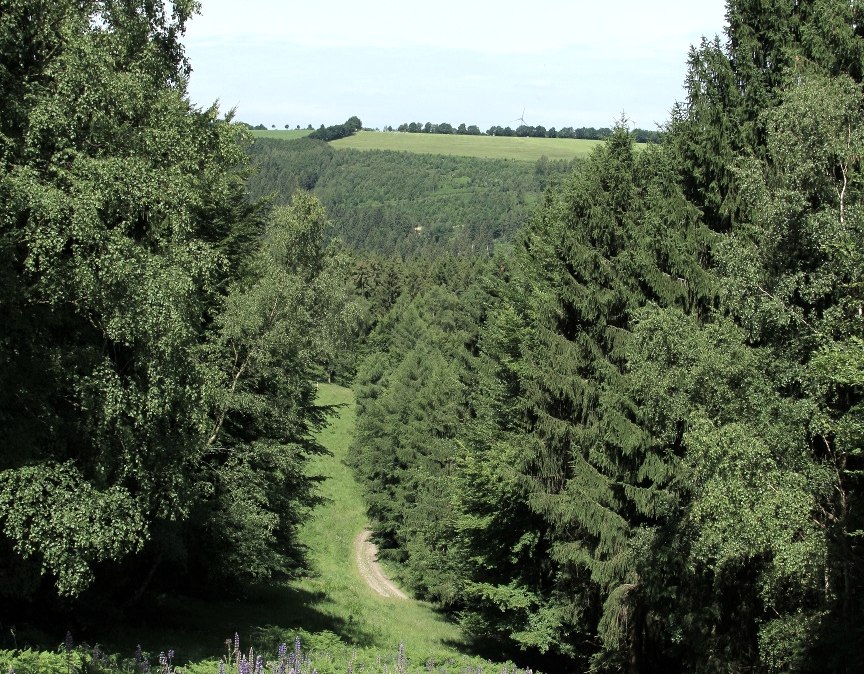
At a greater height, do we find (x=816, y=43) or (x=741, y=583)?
(x=816, y=43)

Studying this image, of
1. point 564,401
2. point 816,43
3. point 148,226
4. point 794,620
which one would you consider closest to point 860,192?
point 816,43

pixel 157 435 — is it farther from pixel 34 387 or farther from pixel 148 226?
pixel 148 226

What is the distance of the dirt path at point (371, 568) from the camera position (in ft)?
140

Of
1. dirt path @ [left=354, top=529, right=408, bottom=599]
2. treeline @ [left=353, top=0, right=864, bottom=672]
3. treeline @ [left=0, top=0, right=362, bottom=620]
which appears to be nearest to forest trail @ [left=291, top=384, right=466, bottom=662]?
dirt path @ [left=354, top=529, right=408, bottom=599]

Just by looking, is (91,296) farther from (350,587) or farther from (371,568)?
(371,568)

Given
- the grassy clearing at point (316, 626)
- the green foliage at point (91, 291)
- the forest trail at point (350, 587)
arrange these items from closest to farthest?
1. the green foliage at point (91, 291)
2. the grassy clearing at point (316, 626)
3. the forest trail at point (350, 587)

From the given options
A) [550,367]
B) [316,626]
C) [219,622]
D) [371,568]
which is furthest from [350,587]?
[550,367]

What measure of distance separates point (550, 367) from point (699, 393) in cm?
714

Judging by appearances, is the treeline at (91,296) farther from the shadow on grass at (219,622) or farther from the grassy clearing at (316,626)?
the grassy clearing at (316,626)

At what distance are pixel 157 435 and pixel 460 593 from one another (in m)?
21.2

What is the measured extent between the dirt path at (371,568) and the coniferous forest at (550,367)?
12636 millimetres

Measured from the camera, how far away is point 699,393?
17.3 metres

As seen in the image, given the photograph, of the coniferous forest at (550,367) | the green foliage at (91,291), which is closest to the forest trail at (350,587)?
the coniferous forest at (550,367)

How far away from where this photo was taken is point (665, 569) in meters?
18.9
